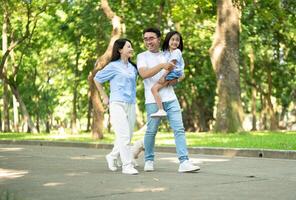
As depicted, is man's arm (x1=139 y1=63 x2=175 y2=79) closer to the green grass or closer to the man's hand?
the man's hand

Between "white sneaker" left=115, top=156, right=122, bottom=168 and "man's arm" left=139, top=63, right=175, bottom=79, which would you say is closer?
"man's arm" left=139, top=63, right=175, bottom=79

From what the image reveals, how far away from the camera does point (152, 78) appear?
29.2 feet

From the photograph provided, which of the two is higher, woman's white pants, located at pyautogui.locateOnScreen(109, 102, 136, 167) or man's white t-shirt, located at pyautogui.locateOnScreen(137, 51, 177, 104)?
man's white t-shirt, located at pyautogui.locateOnScreen(137, 51, 177, 104)

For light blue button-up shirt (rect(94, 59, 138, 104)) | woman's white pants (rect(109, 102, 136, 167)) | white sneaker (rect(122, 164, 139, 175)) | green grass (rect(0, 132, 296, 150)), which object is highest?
light blue button-up shirt (rect(94, 59, 138, 104))

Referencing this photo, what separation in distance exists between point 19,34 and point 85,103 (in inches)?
680

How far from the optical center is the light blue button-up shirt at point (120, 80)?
901 cm

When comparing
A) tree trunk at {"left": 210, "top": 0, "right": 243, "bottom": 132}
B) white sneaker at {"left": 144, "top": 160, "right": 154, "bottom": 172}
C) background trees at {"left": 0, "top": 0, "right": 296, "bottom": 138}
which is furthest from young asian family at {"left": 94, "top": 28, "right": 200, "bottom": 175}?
background trees at {"left": 0, "top": 0, "right": 296, "bottom": 138}

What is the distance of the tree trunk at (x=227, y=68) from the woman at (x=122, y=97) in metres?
13.5

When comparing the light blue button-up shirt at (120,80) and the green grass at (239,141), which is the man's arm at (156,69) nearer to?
the light blue button-up shirt at (120,80)

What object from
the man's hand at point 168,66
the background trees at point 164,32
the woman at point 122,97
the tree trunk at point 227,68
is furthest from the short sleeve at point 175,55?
the background trees at point 164,32

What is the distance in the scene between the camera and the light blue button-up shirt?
9008 millimetres

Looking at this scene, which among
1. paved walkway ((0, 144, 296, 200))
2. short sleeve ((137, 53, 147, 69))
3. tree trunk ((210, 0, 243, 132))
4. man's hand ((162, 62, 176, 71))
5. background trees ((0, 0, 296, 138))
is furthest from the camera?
background trees ((0, 0, 296, 138))

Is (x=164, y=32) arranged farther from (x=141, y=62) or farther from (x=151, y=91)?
(x=151, y=91)

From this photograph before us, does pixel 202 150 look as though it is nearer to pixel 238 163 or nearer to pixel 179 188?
pixel 238 163
